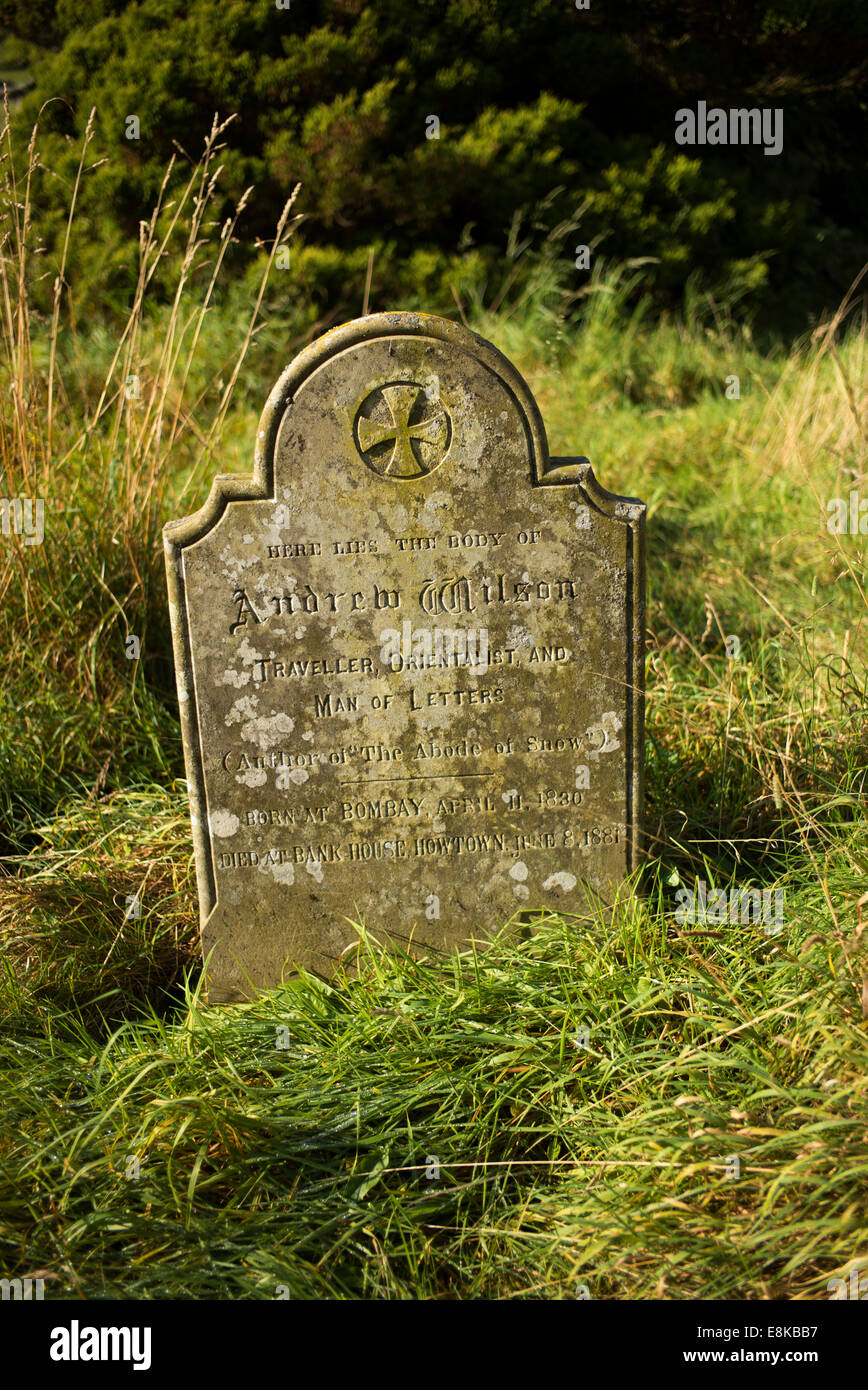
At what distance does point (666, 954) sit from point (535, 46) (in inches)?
275

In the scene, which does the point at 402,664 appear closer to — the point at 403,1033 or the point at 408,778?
the point at 408,778

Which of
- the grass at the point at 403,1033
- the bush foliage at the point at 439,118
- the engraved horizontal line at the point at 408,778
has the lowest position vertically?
the grass at the point at 403,1033

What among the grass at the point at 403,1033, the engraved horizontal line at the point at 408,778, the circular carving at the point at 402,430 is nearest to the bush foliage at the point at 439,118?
the grass at the point at 403,1033

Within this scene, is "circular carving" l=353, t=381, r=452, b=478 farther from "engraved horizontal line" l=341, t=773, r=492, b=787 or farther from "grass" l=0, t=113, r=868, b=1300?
"grass" l=0, t=113, r=868, b=1300

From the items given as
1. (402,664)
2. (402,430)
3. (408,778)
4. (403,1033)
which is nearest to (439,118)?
(402,430)

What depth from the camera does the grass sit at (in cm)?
174

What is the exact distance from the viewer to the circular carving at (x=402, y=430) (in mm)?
2260

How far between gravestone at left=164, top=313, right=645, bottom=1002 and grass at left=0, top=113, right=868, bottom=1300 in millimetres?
181

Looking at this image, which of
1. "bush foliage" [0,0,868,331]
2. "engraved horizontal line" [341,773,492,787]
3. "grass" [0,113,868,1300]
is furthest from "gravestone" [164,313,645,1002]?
"bush foliage" [0,0,868,331]

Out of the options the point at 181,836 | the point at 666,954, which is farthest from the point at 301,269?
the point at 666,954

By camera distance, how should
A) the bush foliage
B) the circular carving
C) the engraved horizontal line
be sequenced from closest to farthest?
1. the circular carving
2. the engraved horizontal line
3. the bush foliage

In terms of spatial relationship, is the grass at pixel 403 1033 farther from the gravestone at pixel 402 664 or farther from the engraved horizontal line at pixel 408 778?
the engraved horizontal line at pixel 408 778

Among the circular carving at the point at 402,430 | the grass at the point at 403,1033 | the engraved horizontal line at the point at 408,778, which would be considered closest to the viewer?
the grass at the point at 403,1033
